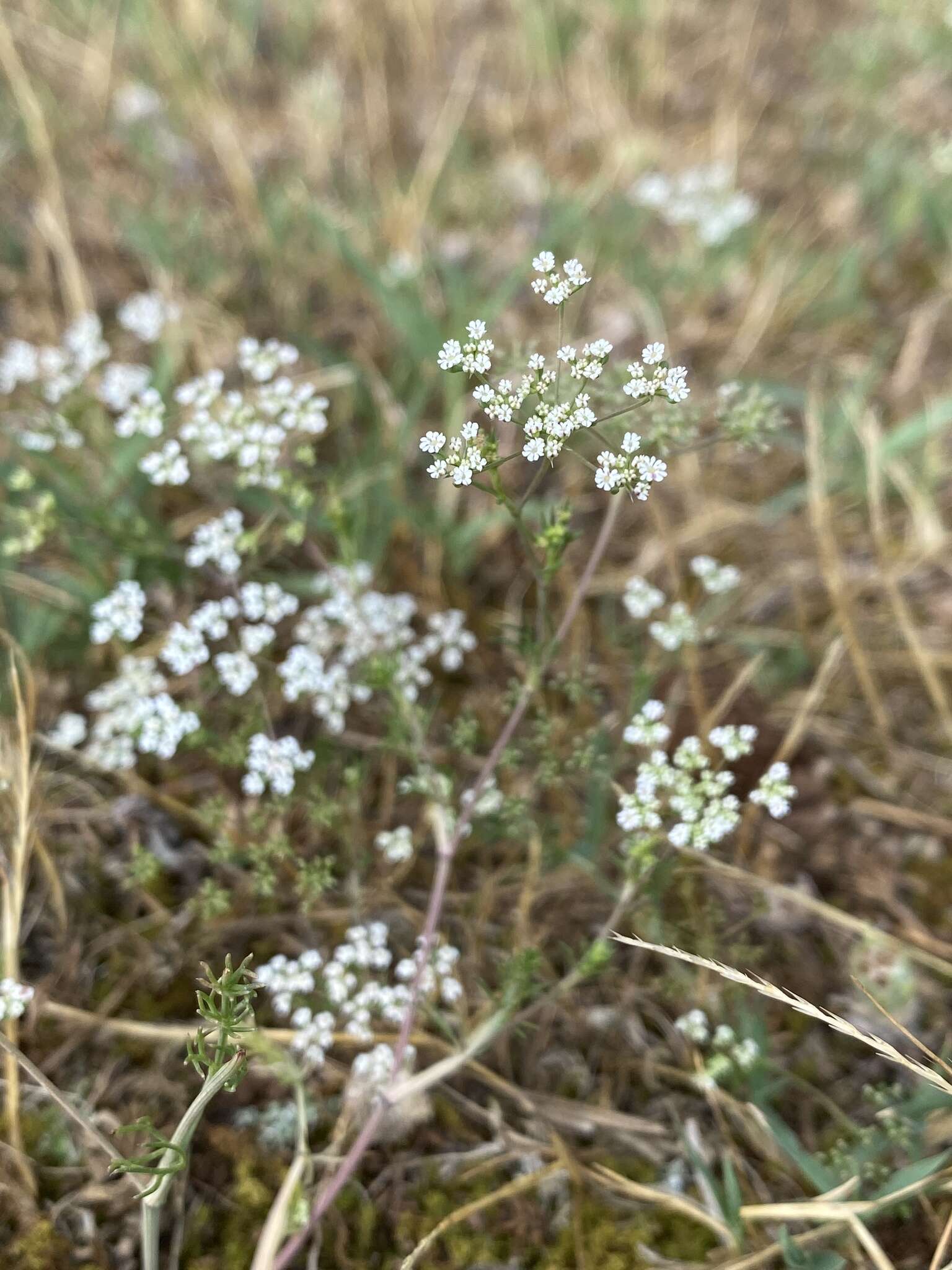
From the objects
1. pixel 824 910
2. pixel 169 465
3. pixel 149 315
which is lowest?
pixel 824 910

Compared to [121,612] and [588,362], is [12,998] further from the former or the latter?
[588,362]

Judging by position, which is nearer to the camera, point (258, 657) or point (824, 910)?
point (824, 910)

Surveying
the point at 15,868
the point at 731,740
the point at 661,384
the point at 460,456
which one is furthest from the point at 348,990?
the point at 661,384

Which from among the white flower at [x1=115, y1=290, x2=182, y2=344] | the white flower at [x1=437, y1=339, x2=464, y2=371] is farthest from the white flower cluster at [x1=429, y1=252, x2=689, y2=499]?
the white flower at [x1=115, y1=290, x2=182, y2=344]

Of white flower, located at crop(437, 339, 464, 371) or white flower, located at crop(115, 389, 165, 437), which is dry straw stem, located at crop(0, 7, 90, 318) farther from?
white flower, located at crop(437, 339, 464, 371)

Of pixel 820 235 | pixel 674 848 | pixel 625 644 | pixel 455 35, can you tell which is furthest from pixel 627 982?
pixel 455 35

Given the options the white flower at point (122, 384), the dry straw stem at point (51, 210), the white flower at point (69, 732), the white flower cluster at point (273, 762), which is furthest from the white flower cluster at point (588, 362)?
the dry straw stem at point (51, 210)
